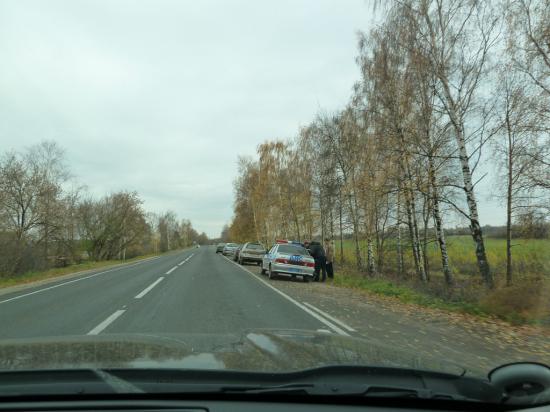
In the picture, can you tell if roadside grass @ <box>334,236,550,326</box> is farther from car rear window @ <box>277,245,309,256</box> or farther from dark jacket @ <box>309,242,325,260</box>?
car rear window @ <box>277,245,309,256</box>

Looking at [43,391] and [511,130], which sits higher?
[511,130]

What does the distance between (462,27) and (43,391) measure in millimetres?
18914

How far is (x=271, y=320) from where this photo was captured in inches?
378

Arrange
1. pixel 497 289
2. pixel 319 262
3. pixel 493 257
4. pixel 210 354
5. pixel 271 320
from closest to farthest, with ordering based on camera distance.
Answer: pixel 210 354 → pixel 271 320 → pixel 497 289 → pixel 319 262 → pixel 493 257

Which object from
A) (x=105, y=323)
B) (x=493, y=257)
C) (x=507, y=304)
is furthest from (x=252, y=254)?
(x=105, y=323)

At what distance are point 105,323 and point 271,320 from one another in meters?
3.16

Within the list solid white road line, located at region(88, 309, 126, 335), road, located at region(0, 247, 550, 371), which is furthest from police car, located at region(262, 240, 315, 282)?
solid white road line, located at region(88, 309, 126, 335)

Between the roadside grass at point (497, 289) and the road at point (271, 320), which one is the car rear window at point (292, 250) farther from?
the road at point (271, 320)

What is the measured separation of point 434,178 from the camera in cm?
1859

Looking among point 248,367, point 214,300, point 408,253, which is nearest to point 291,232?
point 408,253

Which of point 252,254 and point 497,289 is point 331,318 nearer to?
point 497,289

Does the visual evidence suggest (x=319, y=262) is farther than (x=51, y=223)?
No

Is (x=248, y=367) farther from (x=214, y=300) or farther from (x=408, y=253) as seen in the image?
(x=408, y=253)

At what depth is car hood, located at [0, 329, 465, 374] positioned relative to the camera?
2.72m
